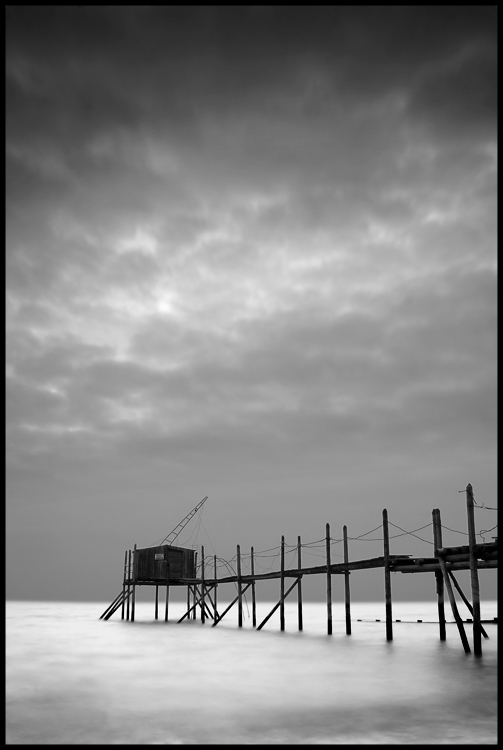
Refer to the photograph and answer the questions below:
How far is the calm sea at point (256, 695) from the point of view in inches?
504

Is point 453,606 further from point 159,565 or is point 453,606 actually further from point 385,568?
point 159,565

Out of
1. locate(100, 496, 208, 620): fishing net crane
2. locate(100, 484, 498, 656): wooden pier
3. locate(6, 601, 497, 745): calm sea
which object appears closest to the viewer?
locate(6, 601, 497, 745): calm sea

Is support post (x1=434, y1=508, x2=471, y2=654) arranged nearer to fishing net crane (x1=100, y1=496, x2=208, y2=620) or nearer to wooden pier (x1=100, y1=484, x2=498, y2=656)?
wooden pier (x1=100, y1=484, x2=498, y2=656)

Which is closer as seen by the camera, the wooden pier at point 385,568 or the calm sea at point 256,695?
the calm sea at point 256,695

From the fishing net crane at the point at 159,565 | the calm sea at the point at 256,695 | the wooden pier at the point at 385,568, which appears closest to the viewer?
the calm sea at the point at 256,695

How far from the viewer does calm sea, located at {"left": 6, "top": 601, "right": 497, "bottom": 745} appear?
42.0ft

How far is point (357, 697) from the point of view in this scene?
1742 cm

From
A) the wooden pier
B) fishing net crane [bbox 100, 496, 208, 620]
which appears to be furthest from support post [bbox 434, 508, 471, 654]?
fishing net crane [bbox 100, 496, 208, 620]

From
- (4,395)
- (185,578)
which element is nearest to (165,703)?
(4,395)

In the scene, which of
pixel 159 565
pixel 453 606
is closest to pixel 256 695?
pixel 453 606

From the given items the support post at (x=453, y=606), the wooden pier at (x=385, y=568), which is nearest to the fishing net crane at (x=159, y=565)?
the wooden pier at (x=385, y=568)

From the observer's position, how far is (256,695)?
1770 centimetres

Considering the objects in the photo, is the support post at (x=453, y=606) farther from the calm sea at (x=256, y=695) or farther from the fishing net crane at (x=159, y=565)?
the fishing net crane at (x=159, y=565)

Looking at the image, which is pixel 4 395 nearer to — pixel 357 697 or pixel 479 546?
pixel 357 697
